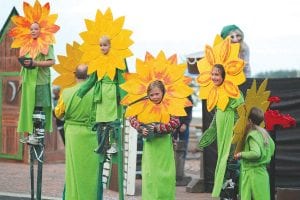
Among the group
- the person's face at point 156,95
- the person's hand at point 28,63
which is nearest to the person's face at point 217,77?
the person's face at point 156,95

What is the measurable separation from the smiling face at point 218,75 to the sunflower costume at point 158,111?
26cm

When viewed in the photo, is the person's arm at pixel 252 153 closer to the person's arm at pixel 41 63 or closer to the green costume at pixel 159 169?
the green costume at pixel 159 169

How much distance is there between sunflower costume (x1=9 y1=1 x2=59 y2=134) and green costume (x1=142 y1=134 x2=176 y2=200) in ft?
6.59

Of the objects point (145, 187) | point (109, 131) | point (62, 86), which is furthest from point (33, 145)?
point (145, 187)

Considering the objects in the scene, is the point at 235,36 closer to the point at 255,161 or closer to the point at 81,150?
the point at 255,161

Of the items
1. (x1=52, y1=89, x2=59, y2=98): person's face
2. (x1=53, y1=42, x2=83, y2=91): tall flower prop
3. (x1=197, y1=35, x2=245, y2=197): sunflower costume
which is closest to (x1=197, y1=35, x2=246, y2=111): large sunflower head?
(x1=197, y1=35, x2=245, y2=197): sunflower costume

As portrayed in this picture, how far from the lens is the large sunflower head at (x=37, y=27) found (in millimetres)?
8992

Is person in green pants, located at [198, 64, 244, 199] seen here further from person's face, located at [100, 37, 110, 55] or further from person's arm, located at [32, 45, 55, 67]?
person's arm, located at [32, 45, 55, 67]

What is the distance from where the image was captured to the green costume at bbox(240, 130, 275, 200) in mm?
7562

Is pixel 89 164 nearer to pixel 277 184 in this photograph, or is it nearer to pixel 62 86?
pixel 62 86

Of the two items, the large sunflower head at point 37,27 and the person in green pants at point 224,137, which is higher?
the large sunflower head at point 37,27

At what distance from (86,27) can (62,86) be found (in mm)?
954

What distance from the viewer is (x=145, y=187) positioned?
761 cm

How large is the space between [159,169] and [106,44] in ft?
4.67
